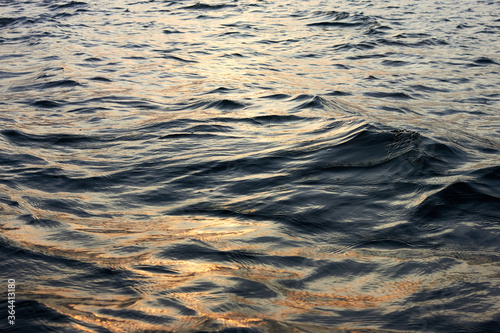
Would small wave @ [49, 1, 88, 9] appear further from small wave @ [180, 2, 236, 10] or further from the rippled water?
the rippled water

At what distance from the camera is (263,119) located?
644 centimetres

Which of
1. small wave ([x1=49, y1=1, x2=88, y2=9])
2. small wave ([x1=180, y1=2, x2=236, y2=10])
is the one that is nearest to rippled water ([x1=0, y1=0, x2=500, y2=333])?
small wave ([x1=180, y1=2, x2=236, y2=10])

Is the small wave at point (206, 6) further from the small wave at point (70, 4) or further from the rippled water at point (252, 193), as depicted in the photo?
the rippled water at point (252, 193)

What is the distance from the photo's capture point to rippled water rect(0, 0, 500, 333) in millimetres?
2672

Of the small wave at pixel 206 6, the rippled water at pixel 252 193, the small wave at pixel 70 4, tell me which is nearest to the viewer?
the rippled water at pixel 252 193

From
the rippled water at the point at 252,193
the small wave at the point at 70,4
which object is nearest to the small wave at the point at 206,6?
the small wave at the point at 70,4

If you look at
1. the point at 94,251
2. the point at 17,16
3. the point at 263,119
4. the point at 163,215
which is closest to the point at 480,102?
the point at 263,119

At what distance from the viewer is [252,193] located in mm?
4281

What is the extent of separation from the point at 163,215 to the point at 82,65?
7055 mm

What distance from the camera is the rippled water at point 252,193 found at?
2.67 metres

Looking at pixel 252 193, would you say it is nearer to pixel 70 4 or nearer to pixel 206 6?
pixel 206 6

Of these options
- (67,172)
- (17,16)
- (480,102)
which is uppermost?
(17,16)

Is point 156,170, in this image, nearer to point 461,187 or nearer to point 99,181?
point 99,181

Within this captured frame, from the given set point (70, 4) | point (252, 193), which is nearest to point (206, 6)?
point (70, 4)
